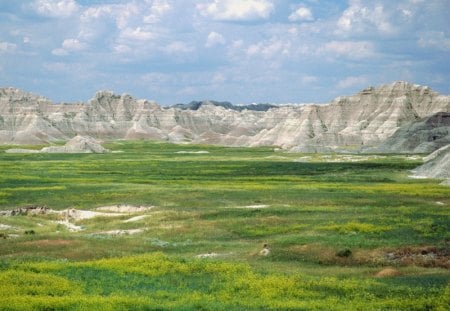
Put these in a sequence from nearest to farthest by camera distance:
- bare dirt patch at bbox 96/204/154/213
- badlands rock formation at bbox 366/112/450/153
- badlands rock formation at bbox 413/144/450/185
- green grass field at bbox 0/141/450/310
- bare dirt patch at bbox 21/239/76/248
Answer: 1. green grass field at bbox 0/141/450/310
2. bare dirt patch at bbox 21/239/76/248
3. bare dirt patch at bbox 96/204/154/213
4. badlands rock formation at bbox 413/144/450/185
5. badlands rock formation at bbox 366/112/450/153

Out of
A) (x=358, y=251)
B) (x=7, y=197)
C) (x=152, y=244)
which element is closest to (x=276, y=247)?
(x=358, y=251)

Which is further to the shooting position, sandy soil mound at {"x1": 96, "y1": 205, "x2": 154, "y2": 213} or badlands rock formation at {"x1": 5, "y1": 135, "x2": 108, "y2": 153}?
badlands rock formation at {"x1": 5, "y1": 135, "x2": 108, "y2": 153}

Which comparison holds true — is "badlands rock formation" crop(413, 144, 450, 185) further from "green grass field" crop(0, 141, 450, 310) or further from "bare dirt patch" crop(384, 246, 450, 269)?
"bare dirt patch" crop(384, 246, 450, 269)

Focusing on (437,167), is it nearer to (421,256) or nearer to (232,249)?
(421,256)

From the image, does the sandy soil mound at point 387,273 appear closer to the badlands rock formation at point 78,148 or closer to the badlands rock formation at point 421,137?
the badlands rock formation at point 421,137

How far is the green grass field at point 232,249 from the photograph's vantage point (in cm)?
2641

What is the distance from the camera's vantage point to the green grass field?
2641cm

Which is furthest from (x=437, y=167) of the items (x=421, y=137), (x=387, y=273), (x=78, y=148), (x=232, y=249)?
(x=78, y=148)

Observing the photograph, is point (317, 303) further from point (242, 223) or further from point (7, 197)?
point (7, 197)

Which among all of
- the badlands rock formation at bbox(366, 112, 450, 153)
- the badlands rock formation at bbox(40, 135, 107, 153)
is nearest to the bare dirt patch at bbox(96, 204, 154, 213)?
the badlands rock formation at bbox(366, 112, 450, 153)

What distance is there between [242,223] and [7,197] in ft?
102

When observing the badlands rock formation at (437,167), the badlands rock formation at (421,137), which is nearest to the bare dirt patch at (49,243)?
the badlands rock formation at (437,167)

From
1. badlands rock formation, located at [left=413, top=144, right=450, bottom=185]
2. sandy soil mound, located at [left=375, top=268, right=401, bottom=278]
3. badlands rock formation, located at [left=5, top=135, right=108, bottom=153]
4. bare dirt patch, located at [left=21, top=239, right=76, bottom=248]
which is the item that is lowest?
badlands rock formation, located at [left=5, top=135, right=108, bottom=153]

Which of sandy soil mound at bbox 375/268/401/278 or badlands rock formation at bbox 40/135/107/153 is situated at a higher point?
sandy soil mound at bbox 375/268/401/278
